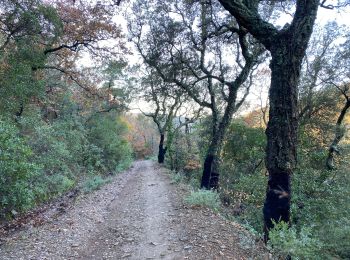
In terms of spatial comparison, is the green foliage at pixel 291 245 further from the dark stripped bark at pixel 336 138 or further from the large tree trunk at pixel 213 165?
the dark stripped bark at pixel 336 138

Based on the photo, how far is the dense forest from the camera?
5664 mm

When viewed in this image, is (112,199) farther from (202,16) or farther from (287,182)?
(202,16)

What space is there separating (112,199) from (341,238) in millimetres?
7965

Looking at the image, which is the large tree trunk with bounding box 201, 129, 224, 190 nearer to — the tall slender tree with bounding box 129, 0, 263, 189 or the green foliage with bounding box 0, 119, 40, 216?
the tall slender tree with bounding box 129, 0, 263, 189

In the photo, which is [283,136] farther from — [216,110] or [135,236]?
[216,110]

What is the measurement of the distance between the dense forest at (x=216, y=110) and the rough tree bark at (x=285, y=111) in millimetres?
19

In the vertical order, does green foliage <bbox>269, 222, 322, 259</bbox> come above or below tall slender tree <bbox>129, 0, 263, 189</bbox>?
below

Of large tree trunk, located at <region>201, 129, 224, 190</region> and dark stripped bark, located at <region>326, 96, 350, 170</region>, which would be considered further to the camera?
dark stripped bark, located at <region>326, 96, 350, 170</region>

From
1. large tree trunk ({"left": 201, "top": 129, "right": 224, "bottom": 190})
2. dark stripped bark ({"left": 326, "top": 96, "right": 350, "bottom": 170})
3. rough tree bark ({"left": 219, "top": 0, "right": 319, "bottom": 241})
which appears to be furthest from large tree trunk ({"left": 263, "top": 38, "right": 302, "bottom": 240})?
dark stripped bark ({"left": 326, "top": 96, "right": 350, "bottom": 170})

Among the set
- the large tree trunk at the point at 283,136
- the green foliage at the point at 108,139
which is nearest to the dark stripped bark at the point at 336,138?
the large tree trunk at the point at 283,136

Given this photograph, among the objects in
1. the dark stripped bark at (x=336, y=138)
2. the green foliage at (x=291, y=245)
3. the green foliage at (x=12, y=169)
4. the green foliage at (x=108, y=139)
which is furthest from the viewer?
the green foliage at (x=108, y=139)

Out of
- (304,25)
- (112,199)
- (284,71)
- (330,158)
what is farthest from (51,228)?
(330,158)

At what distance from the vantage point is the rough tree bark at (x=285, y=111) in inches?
219

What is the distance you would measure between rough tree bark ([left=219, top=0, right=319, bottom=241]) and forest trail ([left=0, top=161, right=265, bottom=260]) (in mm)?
996
